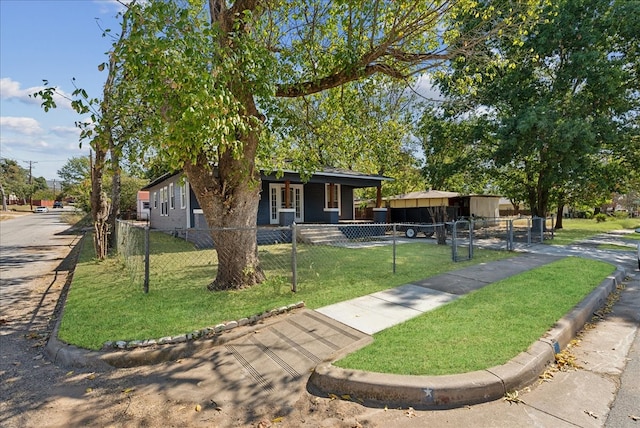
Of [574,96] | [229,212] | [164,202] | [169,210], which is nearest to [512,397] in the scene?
[229,212]

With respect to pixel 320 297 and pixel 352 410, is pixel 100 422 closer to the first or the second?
pixel 352 410

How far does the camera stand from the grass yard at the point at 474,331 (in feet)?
11.3

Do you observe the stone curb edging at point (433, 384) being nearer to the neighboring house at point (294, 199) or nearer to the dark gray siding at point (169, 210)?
the dark gray siding at point (169, 210)

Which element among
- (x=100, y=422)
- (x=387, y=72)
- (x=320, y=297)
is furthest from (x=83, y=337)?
(x=387, y=72)

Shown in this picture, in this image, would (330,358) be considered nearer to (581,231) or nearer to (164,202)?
(164,202)

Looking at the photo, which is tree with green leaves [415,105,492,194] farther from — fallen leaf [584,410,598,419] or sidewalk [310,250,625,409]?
fallen leaf [584,410,598,419]

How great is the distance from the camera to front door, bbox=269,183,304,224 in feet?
57.0

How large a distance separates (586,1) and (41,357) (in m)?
21.4

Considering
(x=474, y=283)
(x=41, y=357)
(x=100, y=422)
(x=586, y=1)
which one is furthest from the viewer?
(x=586, y=1)

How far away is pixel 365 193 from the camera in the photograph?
31.6m

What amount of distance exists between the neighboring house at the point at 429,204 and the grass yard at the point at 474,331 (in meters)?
14.3

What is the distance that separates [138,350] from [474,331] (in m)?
4.01

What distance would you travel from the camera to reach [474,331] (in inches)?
168

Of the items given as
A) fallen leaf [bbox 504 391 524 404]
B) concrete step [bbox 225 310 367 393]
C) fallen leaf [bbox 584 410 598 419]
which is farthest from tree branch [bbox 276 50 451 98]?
fallen leaf [bbox 584 410 598 419]
